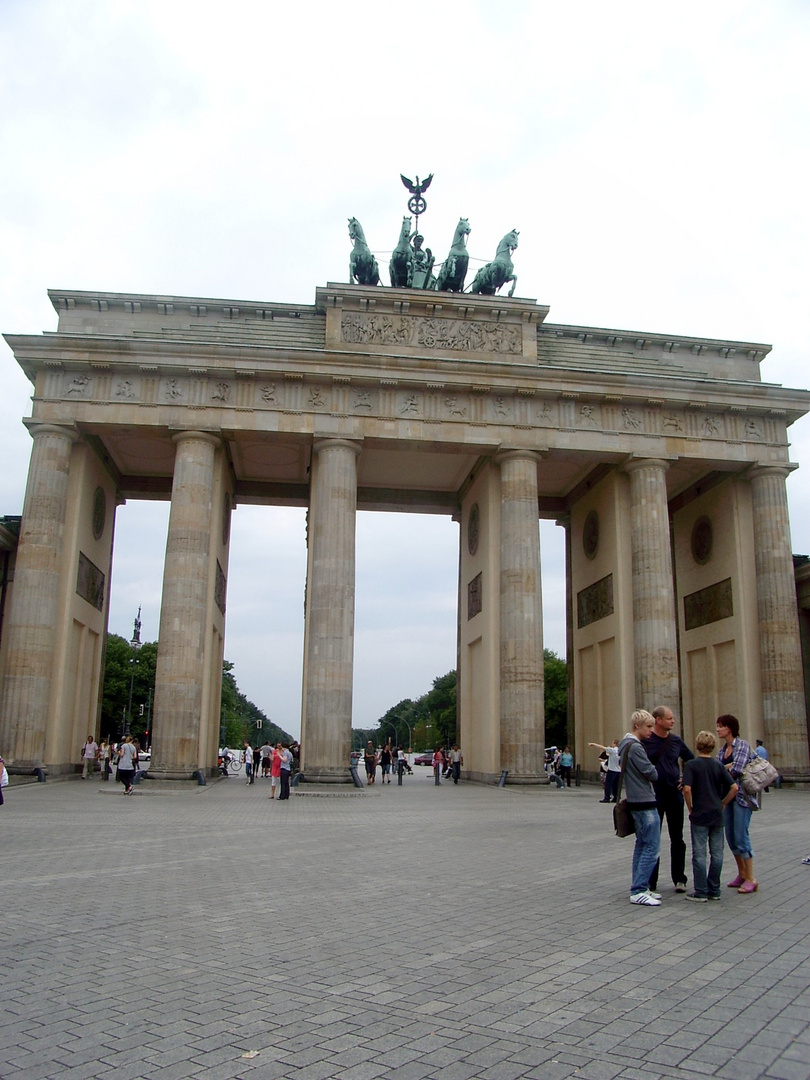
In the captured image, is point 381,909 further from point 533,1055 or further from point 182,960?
point 533,1055

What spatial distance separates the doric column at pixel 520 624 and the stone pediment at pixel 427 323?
4.68 metres

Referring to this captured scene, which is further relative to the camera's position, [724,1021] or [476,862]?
[476,862]

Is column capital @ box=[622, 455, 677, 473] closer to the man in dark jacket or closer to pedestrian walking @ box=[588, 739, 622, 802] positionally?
pedestrian walking @ box=[588, 739, 622, 802]

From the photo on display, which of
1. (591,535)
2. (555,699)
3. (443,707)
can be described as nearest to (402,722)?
(443,707)

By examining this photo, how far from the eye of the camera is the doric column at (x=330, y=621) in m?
29.4

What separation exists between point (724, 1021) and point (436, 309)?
103ft

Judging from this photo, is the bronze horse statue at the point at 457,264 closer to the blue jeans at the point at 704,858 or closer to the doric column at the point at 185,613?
the doric column at the point at 185,613

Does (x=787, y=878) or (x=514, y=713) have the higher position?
(x=514, y=713)

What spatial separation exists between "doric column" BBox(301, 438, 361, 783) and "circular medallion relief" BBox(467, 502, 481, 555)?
7301mm

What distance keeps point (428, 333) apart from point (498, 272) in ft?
16.3

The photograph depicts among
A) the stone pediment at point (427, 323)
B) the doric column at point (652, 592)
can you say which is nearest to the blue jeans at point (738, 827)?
the doric column at point (652, 592)

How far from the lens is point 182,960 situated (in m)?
6.32

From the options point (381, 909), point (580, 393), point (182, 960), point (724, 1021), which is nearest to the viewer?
point (724, 1021)

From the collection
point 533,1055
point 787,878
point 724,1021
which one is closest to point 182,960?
point 533,1055
